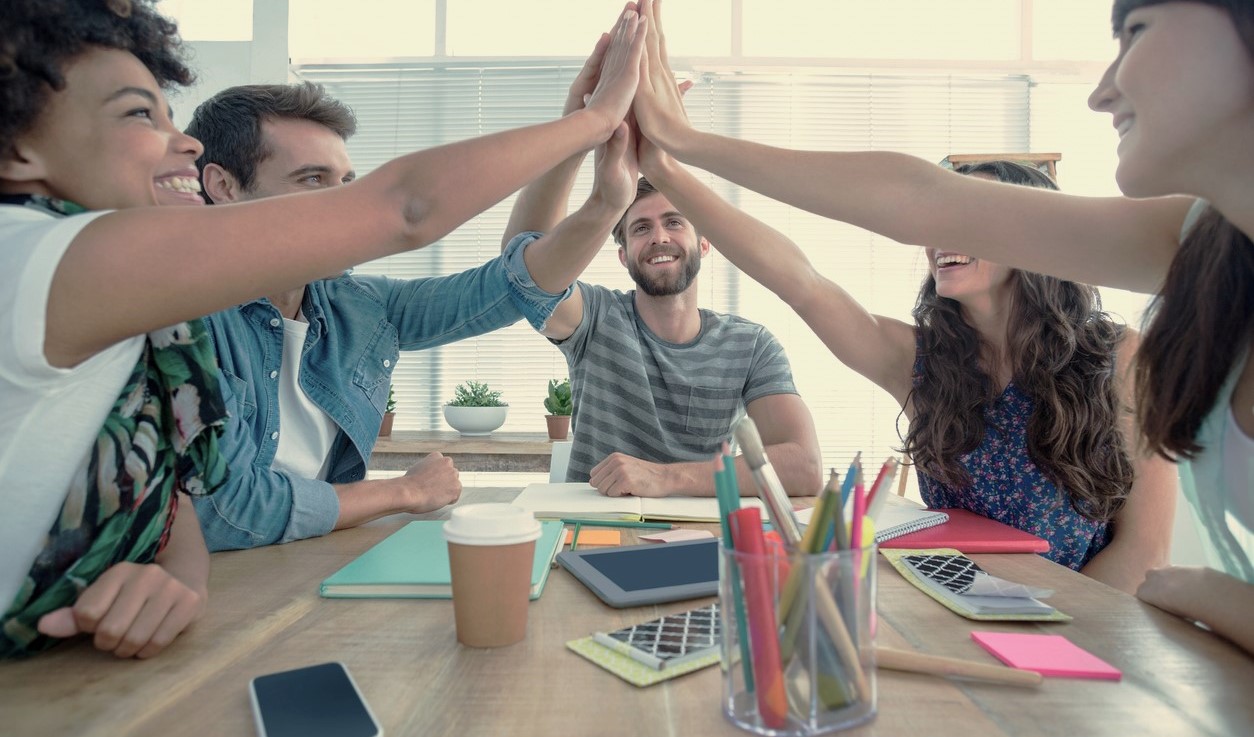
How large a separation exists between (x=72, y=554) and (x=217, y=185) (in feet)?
3.39

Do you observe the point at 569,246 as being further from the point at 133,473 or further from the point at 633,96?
the point at 133,473

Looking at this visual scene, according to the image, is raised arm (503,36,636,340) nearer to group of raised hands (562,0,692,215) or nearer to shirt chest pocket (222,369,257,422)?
group of raised hands (562,0,692,215)

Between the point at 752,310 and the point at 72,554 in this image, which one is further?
the point at 752,310

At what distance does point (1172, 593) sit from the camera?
0.80 m

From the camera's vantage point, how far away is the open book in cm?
123

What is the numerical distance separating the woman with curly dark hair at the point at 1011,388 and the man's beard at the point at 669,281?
1.71ft

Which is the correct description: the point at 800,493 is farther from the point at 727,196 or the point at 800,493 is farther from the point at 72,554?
the point at 727,196

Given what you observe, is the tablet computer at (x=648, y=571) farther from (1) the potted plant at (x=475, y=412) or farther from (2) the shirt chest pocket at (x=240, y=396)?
(1) the potted plant at (x=475, y=412)

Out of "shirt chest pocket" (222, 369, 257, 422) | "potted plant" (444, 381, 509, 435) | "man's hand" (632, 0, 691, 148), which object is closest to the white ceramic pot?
"potted plant" (444, 381, 509, 435)

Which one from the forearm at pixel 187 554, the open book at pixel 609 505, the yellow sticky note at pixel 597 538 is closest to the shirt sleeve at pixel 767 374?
the open book at pixel 609 505

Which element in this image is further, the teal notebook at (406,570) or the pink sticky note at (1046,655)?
the teal notebook at (406,570)

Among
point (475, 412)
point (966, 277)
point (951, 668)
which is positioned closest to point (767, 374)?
point (966, 277)

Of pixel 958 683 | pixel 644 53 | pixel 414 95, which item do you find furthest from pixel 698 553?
pixel 414 95

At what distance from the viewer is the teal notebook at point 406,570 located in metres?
0.85
